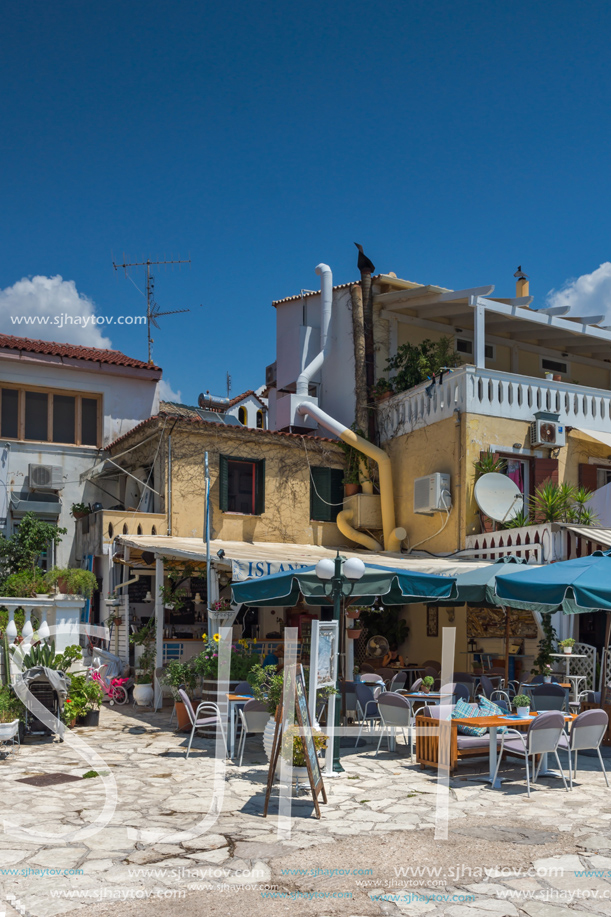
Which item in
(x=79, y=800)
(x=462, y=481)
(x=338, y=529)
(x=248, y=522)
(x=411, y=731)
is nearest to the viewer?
(x=79, y=800)

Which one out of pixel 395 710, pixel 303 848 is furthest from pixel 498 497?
pixel 303 848

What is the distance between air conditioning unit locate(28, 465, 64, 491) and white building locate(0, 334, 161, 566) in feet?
0.08

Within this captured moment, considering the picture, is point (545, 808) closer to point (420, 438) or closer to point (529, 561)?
point (529, 561)

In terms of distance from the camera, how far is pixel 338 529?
19.3m

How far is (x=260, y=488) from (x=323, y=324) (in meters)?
5.16

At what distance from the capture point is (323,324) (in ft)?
68.5

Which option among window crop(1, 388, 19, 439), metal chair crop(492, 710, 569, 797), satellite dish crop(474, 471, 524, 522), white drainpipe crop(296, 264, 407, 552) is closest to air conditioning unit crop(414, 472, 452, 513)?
satellite dish crop(474, 471, 524, 522)

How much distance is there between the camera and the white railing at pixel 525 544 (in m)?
14.1

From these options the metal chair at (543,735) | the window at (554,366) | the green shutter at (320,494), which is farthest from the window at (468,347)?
the metal chair at (543,735)

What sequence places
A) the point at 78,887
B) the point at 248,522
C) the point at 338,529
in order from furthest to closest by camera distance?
the point at 338,529 < the point at 248,522 < the point at 78,887

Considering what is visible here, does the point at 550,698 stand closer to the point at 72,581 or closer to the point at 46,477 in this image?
the point at 72,581

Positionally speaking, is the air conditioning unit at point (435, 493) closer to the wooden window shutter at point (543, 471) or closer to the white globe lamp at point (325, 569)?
the wooden window shutter at point (543, 471)

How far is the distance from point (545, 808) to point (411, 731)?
110 inches

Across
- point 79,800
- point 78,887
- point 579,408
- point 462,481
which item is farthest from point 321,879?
point 579,408
